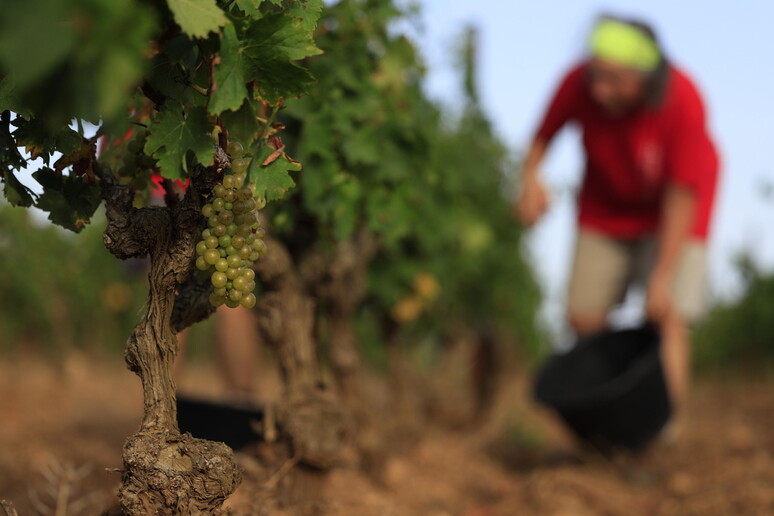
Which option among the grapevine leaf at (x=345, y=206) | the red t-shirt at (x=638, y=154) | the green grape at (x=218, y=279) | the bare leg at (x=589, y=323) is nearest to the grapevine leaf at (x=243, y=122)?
the green grape at (x=218, y=279)

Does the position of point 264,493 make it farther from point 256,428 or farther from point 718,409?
point 718,409

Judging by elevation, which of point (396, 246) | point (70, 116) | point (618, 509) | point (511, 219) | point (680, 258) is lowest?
point (618, 509)

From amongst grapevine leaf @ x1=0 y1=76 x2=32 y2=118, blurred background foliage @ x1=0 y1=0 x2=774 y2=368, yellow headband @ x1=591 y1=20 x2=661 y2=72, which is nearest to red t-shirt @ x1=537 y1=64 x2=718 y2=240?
yellow headband @ x1=591 y1=20 x2=661 y2=72

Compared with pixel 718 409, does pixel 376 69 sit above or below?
above

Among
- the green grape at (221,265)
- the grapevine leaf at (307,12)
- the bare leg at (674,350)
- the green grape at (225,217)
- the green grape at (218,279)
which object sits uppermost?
the grapevine leaf at (307,12)

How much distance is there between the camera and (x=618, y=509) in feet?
12.6

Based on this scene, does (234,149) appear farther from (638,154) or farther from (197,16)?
(638,154)

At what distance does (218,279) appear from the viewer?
157 cm

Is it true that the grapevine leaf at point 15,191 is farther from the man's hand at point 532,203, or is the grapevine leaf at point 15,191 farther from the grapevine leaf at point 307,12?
the man's hand at point 532,203

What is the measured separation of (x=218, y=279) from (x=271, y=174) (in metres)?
0.23

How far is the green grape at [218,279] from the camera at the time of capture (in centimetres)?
157

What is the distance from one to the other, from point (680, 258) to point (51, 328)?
5.94 meters

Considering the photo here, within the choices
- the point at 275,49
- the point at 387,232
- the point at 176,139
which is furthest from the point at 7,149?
the point at 387,232

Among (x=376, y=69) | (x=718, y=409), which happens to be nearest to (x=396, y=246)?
(x=376, y=69)
